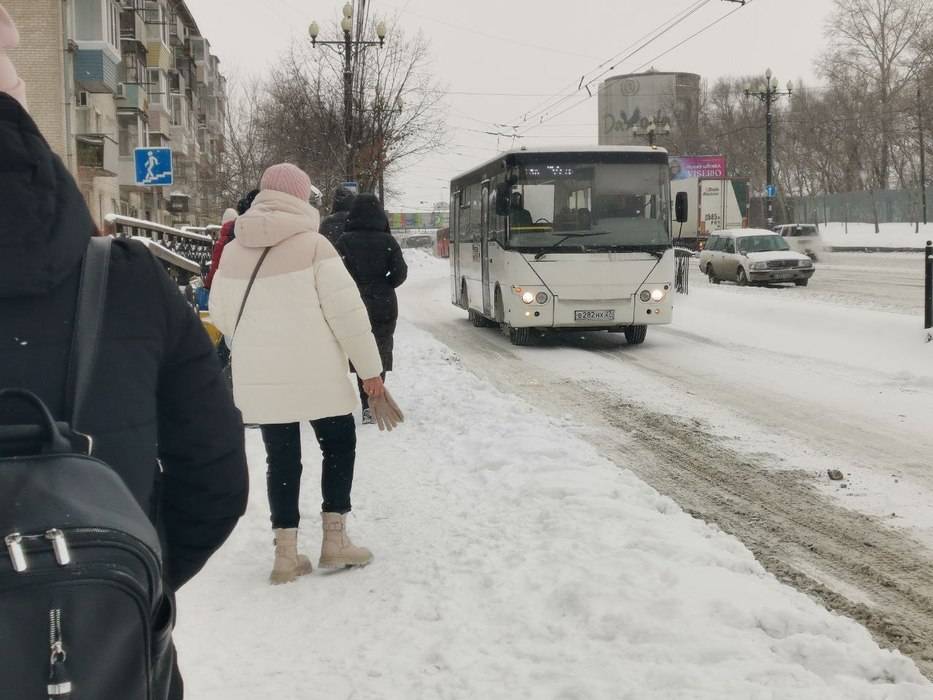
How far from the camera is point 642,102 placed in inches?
3568

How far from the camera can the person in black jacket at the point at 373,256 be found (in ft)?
27.5

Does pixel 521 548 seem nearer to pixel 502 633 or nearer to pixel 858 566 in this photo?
pixel 502 633

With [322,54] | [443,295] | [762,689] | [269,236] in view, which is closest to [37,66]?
[322,54]

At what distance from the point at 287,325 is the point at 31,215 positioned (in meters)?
3.28

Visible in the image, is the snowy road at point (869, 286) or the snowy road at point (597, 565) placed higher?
the snowy road at point (869, 286)

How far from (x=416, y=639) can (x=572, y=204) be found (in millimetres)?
11507

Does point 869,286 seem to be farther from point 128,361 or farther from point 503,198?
point 128,361

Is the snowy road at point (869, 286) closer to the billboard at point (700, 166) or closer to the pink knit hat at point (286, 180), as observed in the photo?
the billboard at point (700, 166)

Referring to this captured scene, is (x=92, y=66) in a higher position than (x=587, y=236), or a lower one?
higher

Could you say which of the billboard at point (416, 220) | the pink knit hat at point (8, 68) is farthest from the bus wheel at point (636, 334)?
the billboard at point (416, 220)

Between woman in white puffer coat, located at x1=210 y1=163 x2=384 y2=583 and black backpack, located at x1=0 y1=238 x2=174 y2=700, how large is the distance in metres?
3.33

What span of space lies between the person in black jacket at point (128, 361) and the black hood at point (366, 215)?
6470 mm

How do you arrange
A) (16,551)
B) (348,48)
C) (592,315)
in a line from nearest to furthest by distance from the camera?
(16,551) → (592,315) → (348,48)

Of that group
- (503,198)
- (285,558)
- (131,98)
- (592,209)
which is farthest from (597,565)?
(131,98)
